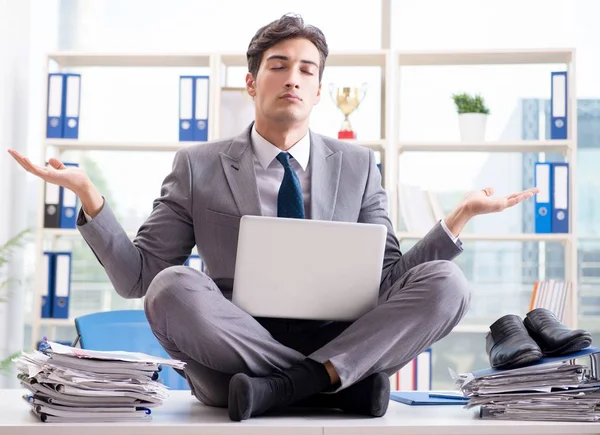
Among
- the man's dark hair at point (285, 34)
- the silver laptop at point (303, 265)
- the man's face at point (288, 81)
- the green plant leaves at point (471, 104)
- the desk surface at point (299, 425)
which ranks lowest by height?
the desk surface at point (299, 425)

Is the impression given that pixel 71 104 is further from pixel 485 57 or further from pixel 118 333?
pixel 485 57

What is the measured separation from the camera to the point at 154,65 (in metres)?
4.29

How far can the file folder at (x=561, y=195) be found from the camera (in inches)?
150

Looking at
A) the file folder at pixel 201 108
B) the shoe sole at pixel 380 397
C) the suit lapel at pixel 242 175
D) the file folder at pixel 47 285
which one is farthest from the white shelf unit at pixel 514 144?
the shoe sole at pixel 380 397

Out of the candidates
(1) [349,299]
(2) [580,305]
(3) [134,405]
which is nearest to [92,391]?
(3) [134,405]

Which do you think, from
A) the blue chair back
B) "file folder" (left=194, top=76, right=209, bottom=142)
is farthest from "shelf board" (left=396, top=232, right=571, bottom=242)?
the blue chair back

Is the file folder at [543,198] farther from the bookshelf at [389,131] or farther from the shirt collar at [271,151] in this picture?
the shirt collar at [271,151]

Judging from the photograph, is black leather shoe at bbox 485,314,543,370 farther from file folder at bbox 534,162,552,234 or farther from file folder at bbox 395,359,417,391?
file folder at bbox 534,162,552,234

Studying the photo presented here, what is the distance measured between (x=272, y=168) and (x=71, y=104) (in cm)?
201

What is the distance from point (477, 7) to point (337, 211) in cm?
250

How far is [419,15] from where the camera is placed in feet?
14.4

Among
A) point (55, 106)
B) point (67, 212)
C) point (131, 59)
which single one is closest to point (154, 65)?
point (131, 59)

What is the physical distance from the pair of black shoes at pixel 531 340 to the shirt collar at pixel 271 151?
0.68m

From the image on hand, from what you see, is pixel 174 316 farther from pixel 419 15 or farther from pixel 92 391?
pixel 419 15
